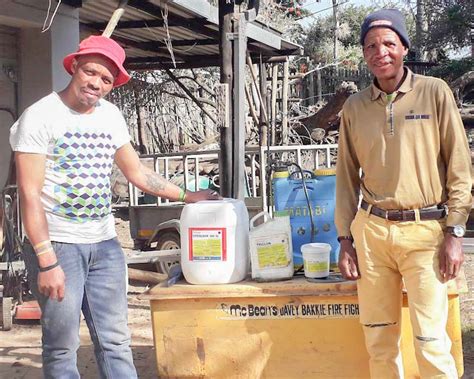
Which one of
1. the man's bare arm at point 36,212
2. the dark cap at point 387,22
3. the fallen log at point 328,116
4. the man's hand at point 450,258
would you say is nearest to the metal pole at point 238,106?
the dark cap at point 387,22

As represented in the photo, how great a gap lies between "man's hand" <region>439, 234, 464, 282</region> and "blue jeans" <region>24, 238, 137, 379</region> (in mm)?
1544

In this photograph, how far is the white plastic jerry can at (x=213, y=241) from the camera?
12.6 feet

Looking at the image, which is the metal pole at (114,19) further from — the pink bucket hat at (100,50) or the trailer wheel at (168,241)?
the trailer wheel at (168,241)

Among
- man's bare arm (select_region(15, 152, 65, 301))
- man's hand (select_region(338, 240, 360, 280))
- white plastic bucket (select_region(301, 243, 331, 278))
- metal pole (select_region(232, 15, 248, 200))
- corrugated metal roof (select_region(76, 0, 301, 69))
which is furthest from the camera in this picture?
corrugated metal roof (select_region(76, 0, 301, 69))

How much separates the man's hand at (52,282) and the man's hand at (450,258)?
171 cm

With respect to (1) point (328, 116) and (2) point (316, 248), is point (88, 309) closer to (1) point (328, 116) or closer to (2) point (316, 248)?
(2) point (316, 248)

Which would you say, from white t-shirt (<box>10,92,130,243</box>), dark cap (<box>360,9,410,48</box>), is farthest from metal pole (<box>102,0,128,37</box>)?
dark cap (<box>360,9,410,48</box>)

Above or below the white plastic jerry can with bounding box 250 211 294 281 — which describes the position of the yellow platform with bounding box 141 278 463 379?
below

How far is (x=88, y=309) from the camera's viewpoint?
126 inches

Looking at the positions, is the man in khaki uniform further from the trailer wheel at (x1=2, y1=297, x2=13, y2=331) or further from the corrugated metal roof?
the trailer wheel at (x1=2, y1=297, x2=13, y2=331)

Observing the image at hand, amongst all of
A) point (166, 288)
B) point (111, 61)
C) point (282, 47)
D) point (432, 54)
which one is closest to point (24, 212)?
point (111, 61)

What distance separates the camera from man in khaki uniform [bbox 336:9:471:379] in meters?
3.05

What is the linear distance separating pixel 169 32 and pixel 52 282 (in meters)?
6.31

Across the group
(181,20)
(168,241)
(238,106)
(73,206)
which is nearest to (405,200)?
(73,206)
